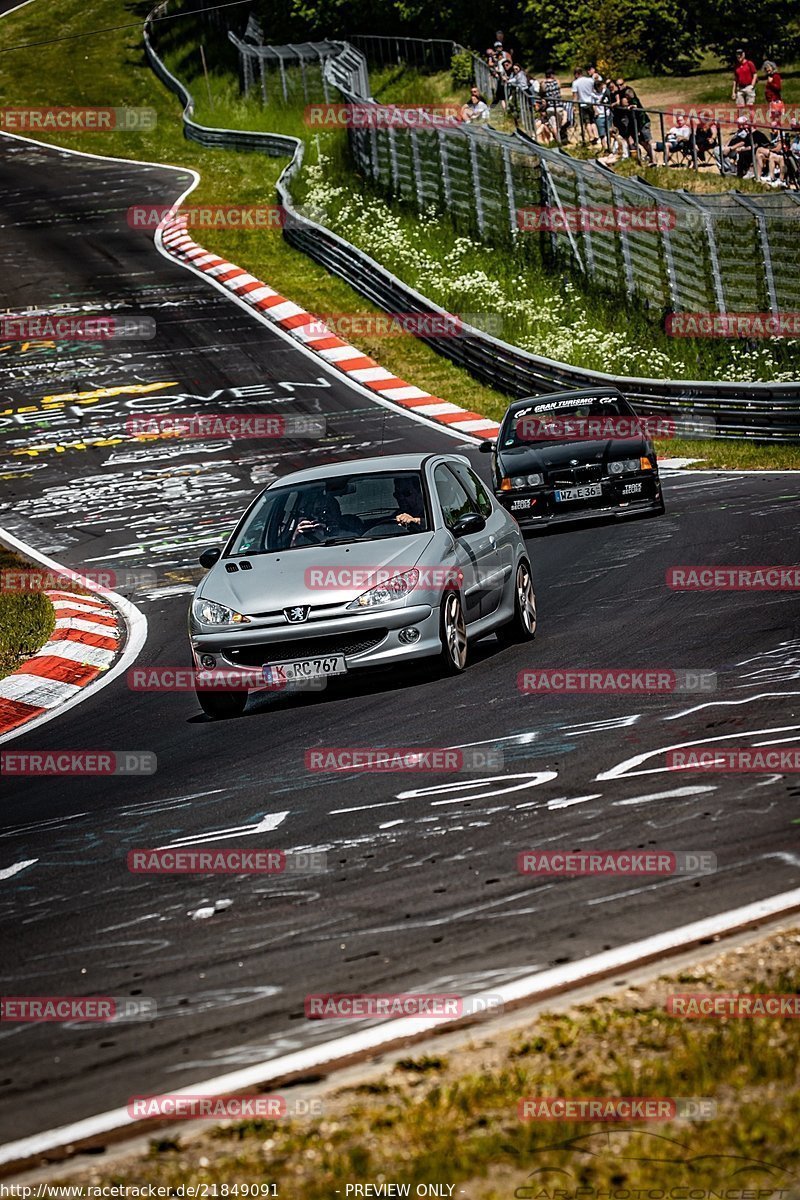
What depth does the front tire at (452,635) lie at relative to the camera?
10.4 metres

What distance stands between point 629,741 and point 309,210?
106 feet

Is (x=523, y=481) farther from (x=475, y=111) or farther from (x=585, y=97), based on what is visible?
(x=475, y=111)

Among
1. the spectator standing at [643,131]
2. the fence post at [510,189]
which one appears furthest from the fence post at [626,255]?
the spectator standing at [643,131]

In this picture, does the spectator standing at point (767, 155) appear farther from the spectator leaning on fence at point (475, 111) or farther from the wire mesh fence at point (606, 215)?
the spectator leaning on fence at point (475, 111)

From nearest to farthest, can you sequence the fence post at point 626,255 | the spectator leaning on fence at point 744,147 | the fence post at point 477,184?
the fence post at point 626,255 < the spectator leaning on fence at point 744,147 < the fence post at point 477,184

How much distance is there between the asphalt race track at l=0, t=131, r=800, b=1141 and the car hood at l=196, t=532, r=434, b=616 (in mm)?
717

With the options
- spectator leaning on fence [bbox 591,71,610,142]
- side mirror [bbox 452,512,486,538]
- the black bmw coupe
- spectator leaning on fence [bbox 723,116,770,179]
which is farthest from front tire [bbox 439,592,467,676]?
spectator leaning on fence [bbox 591,71,610,142]

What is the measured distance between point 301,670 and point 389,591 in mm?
756

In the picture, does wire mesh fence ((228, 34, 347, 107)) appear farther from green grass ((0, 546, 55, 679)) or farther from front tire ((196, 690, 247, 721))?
front tire ((196, 690, 247, 721))

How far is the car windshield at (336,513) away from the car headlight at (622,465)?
7.05 metres

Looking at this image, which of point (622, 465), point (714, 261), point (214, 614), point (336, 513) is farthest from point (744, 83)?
point (214, 614)

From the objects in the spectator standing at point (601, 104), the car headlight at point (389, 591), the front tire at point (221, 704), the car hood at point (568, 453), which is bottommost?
the car hood at point (568, 453)

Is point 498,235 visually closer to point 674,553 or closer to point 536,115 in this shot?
point 536,115

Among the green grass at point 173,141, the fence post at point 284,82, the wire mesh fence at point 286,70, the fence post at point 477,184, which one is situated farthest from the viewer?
the fence post at point 284,82
